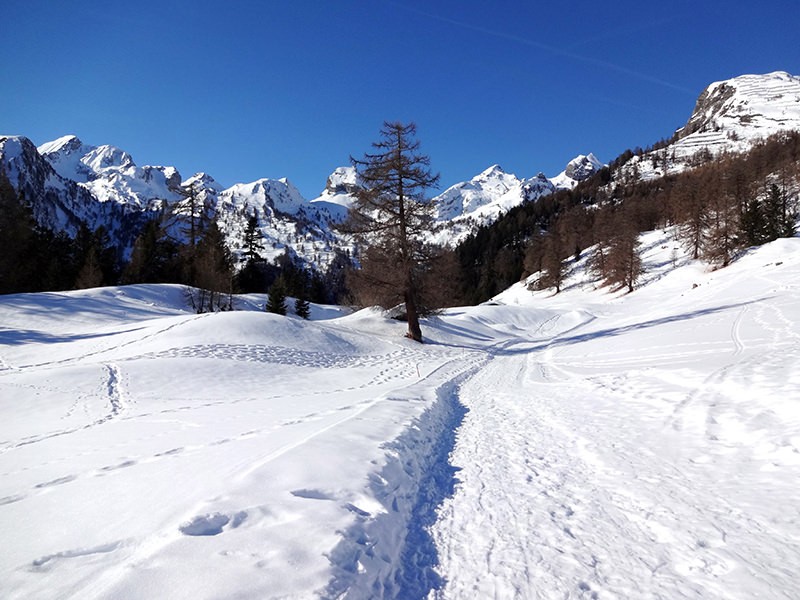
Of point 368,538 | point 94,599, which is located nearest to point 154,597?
point 94,599

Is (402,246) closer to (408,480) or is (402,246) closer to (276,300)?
(408,480)

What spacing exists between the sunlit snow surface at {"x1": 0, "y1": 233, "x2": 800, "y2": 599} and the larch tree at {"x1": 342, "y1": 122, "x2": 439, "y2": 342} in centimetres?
762

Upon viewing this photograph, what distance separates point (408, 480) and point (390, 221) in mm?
15604

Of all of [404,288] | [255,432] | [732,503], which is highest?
[404,288]

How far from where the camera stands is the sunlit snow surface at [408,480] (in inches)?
105

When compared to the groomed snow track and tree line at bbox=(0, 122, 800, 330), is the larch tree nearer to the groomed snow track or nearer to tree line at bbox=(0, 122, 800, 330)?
tree line at bbox=(0, 122, 800, 330)

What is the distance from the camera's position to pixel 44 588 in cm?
233

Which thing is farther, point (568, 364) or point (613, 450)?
point (568, 364)

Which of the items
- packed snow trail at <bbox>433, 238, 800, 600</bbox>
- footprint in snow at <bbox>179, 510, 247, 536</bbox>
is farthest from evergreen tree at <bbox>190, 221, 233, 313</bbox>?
footprint in snow at <bbox>179, 510, 247, 536</bbox>

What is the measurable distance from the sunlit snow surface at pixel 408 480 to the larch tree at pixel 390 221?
762cm

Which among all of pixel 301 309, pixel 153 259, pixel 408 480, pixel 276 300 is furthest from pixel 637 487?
pixel 153 259

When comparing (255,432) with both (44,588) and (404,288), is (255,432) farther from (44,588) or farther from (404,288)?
(404,288)

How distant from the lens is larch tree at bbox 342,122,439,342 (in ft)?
60.7

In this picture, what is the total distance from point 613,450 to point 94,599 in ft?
18.4
